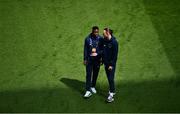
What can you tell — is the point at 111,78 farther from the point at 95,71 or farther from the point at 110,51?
the point at 110,51

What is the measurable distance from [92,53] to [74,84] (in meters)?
1.30

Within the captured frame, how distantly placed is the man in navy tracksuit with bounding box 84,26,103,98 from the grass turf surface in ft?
1.78

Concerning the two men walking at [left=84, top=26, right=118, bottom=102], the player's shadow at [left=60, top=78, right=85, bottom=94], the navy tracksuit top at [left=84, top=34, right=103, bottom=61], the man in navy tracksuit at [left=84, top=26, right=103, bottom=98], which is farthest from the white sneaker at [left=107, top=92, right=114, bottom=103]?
the navy tracksuit top at [left=84, top=34, right=103, bottom=61]

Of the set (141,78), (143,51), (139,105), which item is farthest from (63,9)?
(139,105)

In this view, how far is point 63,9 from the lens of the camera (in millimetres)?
12312

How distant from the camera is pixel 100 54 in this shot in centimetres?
855

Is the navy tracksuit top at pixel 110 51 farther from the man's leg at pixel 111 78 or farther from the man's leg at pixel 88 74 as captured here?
the man's leg at pixel 88 74

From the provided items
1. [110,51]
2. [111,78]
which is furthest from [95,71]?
[110,51]

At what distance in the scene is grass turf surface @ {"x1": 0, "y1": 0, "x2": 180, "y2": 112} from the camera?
8.84 metres

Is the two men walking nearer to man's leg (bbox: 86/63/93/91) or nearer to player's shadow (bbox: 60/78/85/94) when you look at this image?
man's leg (bbox: 86/63/93/91)

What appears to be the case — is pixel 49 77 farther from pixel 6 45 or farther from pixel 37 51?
pixel 6 45

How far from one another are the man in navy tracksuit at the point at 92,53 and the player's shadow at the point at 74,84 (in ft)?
1.44

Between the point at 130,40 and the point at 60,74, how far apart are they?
233 cm

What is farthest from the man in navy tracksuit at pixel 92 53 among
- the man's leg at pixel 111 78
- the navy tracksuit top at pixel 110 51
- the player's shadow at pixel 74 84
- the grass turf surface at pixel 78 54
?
the grass turf surface at pixel 78 54
